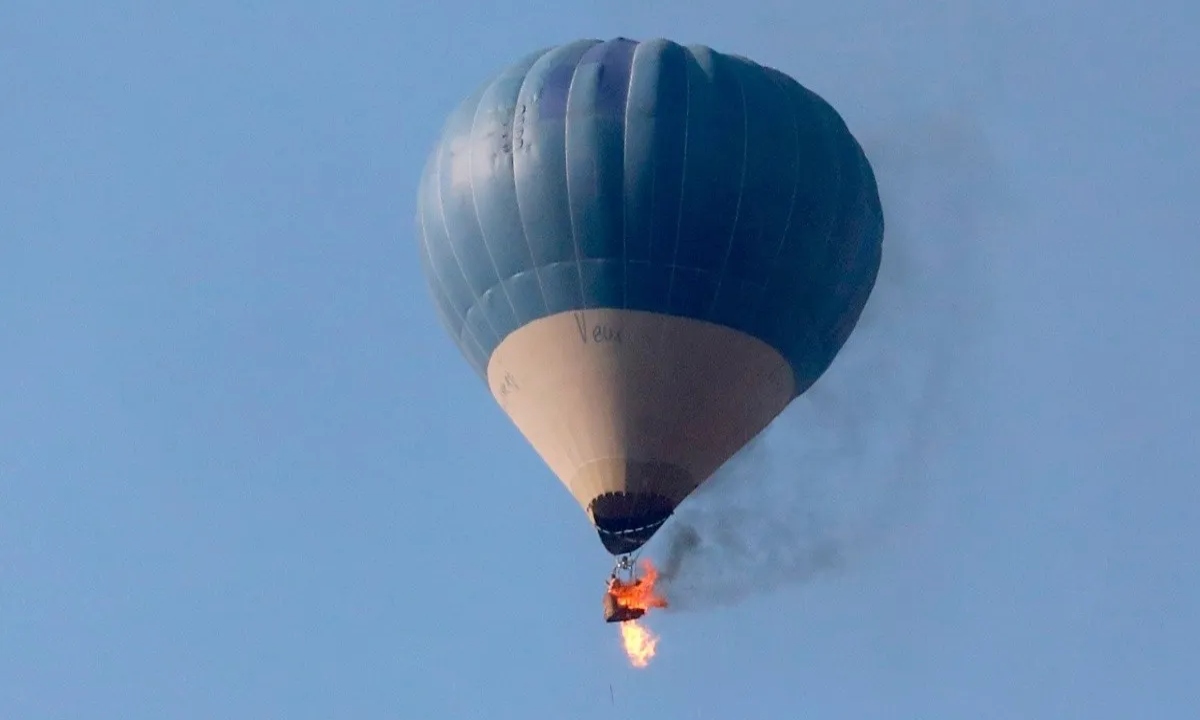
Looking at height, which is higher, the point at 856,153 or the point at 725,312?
the point at 856,153

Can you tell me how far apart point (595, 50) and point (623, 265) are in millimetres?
2548

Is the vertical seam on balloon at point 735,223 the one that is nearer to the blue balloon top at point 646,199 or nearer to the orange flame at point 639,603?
the blue balloon top at point 646,199

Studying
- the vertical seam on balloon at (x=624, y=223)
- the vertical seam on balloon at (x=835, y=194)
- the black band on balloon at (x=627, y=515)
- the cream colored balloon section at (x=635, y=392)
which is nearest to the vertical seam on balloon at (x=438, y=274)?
the cream colored balloon section at (x=635, y=392)

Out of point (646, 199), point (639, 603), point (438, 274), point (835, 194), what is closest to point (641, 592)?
point (639, 603)

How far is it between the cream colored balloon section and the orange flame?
1061mm

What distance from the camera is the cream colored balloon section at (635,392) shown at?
2917cm

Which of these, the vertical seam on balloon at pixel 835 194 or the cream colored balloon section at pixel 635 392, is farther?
the vertical seam on balloon at pixel 835 194

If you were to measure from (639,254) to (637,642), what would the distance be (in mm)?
5012

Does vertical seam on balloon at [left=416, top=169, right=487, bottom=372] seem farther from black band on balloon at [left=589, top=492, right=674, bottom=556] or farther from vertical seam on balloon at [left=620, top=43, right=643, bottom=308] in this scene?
black band on balloon at [left=589, top=492, right=674, bottom=556]

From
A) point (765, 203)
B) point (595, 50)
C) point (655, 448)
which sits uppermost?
point (595, 50)

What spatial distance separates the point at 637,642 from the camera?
105 feet

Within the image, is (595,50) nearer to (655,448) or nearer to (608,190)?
(608,190)

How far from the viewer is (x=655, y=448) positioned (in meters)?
29.3

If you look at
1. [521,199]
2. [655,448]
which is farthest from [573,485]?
[521,199]
